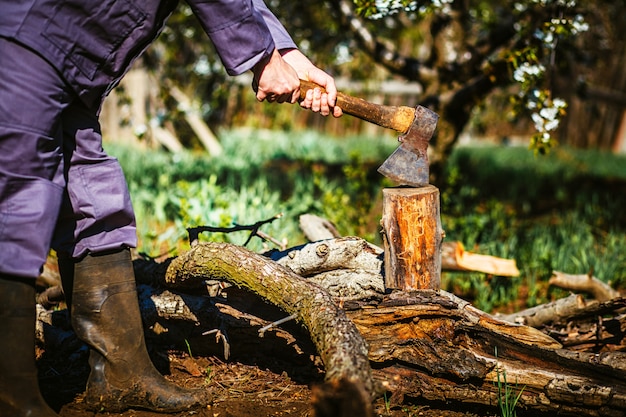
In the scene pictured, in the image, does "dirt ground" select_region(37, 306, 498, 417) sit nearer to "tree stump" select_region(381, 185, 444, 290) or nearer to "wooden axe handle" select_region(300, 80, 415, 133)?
"tree stump" select_region(381, 185, 444, 290)

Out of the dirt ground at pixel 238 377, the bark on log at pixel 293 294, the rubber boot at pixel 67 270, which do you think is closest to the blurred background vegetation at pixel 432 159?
the dirt ground at pixel 238 377

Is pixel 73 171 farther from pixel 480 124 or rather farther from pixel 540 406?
pixel 480 124

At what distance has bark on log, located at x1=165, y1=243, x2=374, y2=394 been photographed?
1663 millimetres

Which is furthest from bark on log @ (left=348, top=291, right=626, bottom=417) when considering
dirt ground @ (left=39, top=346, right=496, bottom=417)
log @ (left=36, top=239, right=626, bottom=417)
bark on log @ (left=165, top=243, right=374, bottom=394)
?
bark on log @ (left=165, top=243, right=374, bottom=394)

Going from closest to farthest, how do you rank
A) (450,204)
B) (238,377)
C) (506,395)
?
1. (506,395)
2. (238,377)
3. (450,204)

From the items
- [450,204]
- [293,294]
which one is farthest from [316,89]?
[450,204]

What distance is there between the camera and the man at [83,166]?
1705 millimetres

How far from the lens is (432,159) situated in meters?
4.34

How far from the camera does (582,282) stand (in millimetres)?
3014

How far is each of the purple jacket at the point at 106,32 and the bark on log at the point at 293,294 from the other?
63 cm

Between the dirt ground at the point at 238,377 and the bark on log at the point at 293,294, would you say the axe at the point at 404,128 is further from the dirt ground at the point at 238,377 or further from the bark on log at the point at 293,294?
the dirt ground at the point at 238,377

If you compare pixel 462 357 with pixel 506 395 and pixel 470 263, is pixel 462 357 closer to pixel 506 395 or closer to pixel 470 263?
pixel 506 395

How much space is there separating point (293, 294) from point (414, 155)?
68 cm

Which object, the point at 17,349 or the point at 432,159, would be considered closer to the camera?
the point at 17,349
